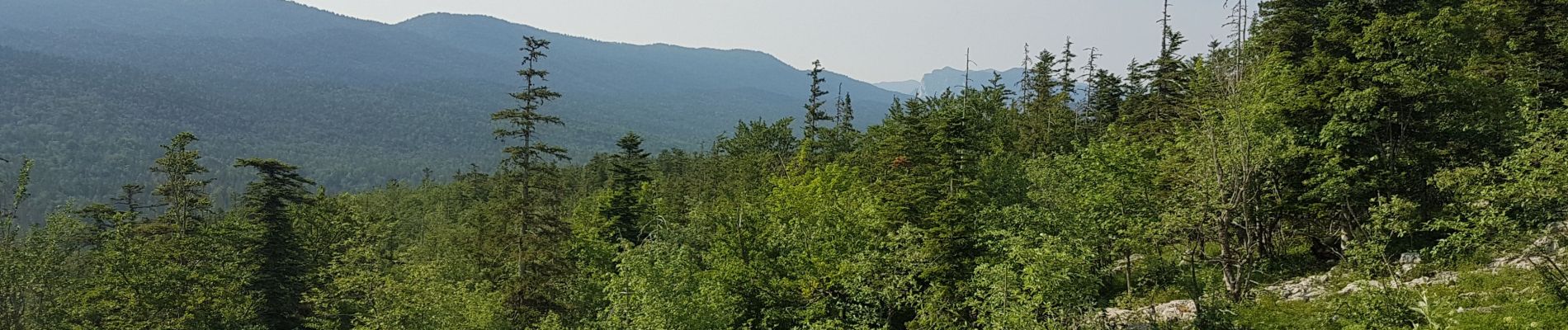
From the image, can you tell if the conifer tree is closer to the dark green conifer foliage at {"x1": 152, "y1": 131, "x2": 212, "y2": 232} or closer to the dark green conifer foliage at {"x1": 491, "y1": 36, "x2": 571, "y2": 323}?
the dark green conifer foliage at {"x1": 491, "y1": 36, "x2": 571, "y2": 323}

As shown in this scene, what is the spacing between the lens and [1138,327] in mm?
19547

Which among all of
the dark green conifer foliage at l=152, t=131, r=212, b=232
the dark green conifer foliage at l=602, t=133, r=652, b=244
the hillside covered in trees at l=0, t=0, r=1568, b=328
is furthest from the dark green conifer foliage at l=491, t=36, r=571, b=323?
the dark green conifer foliage at l=152, t=131, r=212, b=232

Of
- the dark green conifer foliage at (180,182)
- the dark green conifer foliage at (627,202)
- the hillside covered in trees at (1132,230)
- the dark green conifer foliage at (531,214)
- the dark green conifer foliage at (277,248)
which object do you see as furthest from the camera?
the dark green conifer foliage at (627,202)

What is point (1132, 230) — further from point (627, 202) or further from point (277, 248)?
point (277, 248)

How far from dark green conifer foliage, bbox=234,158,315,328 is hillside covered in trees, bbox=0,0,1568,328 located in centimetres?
121

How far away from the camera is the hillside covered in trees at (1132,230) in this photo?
16.3m

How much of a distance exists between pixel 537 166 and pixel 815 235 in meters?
12.2

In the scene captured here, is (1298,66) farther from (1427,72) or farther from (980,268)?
(980,268)

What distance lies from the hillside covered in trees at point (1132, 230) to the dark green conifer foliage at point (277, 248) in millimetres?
1213

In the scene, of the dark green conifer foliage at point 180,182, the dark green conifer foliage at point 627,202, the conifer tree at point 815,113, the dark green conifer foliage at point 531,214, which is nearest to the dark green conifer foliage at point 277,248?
the dark green conifer foliage at point 180,182

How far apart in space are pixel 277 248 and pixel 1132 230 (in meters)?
38.9

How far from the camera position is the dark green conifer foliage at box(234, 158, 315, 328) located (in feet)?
122

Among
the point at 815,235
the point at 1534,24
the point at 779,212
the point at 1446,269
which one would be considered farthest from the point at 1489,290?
the point at 779,212

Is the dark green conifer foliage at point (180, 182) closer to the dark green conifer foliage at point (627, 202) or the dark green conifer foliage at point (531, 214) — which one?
the dark green conifer foliage at point (531, 214)
